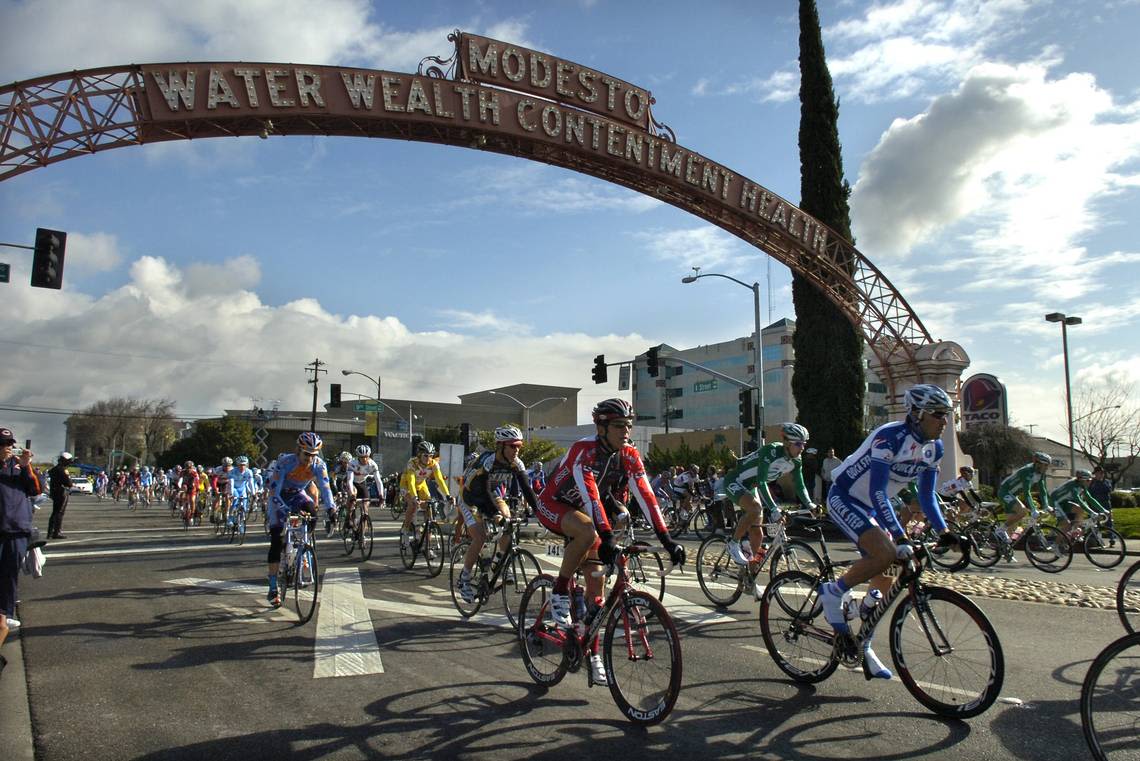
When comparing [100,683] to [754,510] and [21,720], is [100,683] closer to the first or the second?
[21,720]

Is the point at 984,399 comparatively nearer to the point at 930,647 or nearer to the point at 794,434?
the point at 794,434

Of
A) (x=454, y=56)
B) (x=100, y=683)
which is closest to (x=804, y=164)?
(x=454, y=56)

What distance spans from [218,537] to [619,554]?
15.5 meters

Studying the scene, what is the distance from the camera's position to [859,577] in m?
5.07

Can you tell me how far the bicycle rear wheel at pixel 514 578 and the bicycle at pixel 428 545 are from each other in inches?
153

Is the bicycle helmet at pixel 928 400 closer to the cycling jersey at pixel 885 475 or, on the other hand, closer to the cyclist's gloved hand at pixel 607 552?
the cycling jersey at pixel 885 475

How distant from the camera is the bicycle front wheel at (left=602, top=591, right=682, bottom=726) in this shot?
4457 millimetres

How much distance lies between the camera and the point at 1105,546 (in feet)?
43.4

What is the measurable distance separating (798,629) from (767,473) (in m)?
3.10

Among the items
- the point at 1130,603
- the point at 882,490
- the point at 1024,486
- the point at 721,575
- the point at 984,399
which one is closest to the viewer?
the point at 882,490

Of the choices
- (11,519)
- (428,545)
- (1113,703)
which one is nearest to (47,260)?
(428,545)

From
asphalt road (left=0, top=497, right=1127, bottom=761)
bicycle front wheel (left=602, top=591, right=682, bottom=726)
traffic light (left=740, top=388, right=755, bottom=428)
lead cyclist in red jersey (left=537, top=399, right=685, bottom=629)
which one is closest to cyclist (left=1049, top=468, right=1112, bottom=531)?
asphalt road (left=0, top=497, right=1127, bottom=761)

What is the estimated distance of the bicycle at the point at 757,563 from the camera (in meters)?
7.94

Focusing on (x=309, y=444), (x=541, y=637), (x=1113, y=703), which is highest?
(x=309, y=444)
